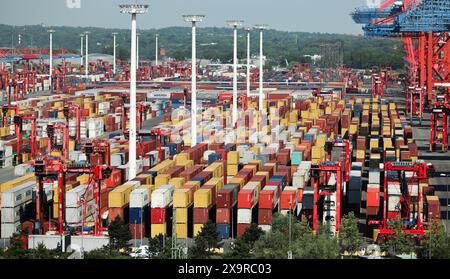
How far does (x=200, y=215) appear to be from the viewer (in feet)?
51.0

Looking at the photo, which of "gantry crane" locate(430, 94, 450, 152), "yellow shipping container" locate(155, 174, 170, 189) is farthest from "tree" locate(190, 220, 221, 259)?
"gantry crane" locate(430, 94, 450, 152)

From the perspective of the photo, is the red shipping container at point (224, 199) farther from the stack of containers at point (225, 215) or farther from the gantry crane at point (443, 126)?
the gantry crane at point (443, 126)

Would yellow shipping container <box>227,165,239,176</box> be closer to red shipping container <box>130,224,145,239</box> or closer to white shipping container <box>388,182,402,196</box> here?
white shipping container <box>388,182,402,196</box>

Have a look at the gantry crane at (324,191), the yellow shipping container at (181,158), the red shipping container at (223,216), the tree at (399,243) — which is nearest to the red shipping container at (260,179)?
the gantry crane at (324,191)

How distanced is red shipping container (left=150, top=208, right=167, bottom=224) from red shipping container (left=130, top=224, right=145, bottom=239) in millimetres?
263

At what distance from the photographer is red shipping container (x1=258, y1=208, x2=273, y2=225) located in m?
15.5

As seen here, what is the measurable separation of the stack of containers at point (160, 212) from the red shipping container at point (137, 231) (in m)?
0.19

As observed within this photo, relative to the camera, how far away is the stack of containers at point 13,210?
15633 millimetres

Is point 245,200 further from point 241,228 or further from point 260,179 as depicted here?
point 260,179

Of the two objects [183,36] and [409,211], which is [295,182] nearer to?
[409,211]

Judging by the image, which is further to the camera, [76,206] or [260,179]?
[260,179]

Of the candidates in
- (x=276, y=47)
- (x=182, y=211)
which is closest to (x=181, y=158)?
(x=182, y=211)

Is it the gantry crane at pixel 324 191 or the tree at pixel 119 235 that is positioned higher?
the gantry crane at pixel 324 191

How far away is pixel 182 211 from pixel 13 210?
3026 millimetres
